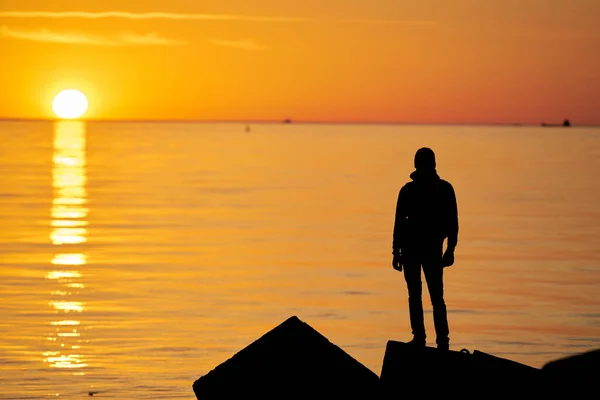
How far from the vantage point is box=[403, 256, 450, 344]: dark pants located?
11.6m

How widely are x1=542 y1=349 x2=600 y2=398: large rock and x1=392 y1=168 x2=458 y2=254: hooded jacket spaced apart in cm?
271

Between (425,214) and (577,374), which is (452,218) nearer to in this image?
(425,214)

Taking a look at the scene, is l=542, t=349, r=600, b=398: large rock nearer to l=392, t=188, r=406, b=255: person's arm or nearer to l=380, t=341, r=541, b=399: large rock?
l=380, t=341, r=541, b=399: large rock

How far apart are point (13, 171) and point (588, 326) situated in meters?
56.4

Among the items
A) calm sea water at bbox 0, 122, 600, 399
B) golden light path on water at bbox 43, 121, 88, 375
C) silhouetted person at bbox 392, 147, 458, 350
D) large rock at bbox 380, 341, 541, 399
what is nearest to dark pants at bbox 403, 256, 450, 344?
silhouetted person at bbox 392, 147, 458, 350

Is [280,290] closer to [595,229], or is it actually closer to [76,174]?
[595,229]

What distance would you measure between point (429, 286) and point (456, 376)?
2.16 metres

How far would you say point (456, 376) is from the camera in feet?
31.4

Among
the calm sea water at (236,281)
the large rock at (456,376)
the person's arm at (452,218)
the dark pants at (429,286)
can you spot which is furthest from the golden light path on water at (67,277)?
the large rock at (456,376)

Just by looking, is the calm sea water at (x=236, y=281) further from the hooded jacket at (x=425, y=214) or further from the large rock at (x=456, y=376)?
the large rock at (x=456, y=376)

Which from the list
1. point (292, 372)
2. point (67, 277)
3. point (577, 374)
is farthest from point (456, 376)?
point (67, 277)

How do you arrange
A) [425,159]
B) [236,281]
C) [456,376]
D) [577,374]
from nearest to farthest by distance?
[577,374] < [456,376] < [425,159] < [236,281]

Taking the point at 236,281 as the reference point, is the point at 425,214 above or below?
below

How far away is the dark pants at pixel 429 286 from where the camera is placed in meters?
11.6
